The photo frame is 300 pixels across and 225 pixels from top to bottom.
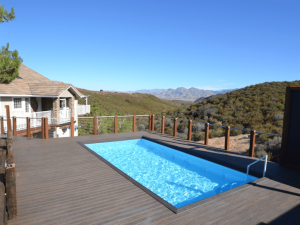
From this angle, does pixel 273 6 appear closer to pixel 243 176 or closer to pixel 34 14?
pixel 243 176

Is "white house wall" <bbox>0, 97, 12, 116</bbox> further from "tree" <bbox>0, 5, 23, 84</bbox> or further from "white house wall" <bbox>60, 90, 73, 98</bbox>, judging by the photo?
"tree" <bbox>0, 5, 23, 84</bbox>

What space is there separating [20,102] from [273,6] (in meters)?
24.2

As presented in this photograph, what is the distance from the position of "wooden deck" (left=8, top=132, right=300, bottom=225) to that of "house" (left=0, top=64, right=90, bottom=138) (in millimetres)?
10489

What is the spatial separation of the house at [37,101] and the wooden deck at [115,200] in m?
10.5

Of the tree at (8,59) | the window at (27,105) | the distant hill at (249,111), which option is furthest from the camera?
the window at (27,105)

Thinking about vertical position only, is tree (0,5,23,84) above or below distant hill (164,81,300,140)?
above

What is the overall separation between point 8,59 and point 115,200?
883 cm

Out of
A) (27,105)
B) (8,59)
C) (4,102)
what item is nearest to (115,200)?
(8,59)

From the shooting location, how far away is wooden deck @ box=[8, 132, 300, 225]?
10.5ft

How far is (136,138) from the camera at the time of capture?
33.3 feet

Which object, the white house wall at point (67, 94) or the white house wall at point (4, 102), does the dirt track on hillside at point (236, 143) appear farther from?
the white house wall at point (4, 102)

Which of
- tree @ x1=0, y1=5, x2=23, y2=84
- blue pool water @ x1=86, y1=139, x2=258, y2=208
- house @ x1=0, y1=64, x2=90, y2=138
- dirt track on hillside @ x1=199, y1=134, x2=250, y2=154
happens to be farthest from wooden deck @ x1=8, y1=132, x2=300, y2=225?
house @ x1=0, y1=64, x2=90, y2=138

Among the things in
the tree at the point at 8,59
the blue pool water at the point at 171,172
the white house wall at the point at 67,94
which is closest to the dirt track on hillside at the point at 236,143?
the blue pool water at the point at 171,172

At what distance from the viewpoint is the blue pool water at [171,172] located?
18.3 ft
